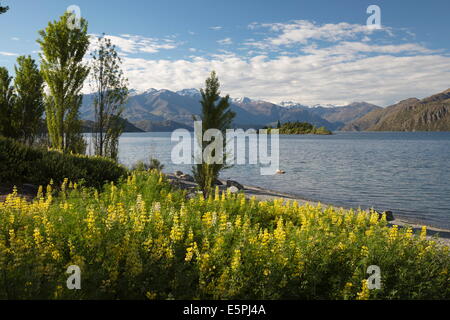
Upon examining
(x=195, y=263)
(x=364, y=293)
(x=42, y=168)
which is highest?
(x=42, y=168)

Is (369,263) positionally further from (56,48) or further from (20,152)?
(56,48)

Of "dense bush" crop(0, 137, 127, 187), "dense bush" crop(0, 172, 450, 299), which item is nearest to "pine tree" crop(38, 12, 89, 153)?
"dense bush" crop(0, 137, 127, 187)

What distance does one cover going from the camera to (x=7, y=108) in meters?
24.0

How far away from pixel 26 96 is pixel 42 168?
42.2ft

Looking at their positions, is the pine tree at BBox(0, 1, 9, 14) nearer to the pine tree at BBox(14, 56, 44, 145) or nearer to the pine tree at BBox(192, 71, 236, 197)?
the pine tree at BBox(192, 71, 236, 197)

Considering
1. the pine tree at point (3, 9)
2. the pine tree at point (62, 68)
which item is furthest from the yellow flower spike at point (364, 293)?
the pine tree at point (62, 68)

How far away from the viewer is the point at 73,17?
755 inches

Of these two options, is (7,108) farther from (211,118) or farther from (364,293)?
(364,293)

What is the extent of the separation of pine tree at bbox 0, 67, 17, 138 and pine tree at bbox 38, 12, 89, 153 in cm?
657

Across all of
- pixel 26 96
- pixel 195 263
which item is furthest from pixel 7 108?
pixel 195 263

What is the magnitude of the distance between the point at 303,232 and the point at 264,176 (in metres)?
25.3
